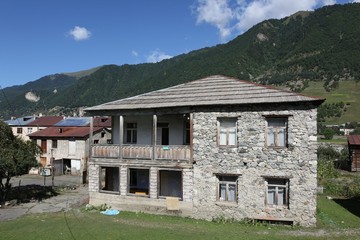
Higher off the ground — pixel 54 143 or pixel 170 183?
pixel 54 143

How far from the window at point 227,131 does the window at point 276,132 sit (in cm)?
203

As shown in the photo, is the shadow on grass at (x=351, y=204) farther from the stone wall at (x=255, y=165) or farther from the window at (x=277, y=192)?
the window at (x=277, y=192)

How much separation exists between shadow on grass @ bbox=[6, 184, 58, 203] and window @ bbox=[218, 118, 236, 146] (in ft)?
59.1

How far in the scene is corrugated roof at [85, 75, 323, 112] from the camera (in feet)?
64.6

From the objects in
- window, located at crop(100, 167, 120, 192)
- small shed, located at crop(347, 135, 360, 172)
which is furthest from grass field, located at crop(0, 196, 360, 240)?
small shed, located at crop(347, 135, 360, 172)

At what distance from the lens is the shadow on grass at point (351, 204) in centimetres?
2250

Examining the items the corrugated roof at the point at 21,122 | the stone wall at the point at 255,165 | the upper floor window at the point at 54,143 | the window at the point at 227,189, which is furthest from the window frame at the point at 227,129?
the corrugated roof at the point at 21,122

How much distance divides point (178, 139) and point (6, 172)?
530 inches

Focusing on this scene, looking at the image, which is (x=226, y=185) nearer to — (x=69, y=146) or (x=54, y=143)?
(x=69, y=146)

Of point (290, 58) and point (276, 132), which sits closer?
point (276, 132)

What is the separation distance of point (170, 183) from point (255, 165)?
734 cm

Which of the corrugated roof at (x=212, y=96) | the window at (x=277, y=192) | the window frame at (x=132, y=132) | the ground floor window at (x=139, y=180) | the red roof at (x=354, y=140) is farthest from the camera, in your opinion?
the red roof at (x=354, y=140)

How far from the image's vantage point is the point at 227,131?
20.8 meters

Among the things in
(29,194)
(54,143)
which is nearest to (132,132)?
(29,194)
